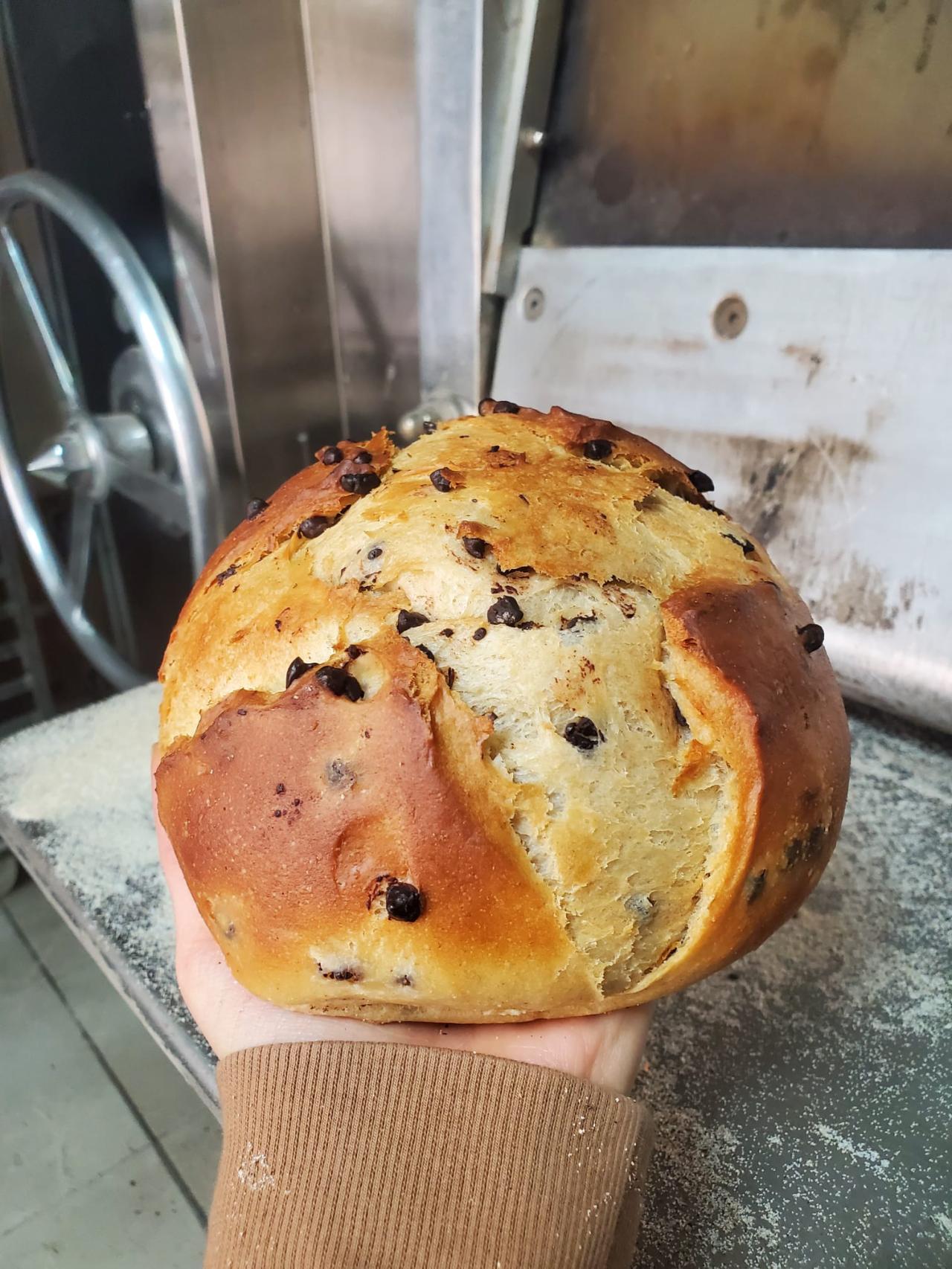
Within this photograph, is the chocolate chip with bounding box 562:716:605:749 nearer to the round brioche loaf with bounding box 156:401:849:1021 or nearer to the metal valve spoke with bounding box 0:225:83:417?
the round brioche loaf with bounding box 156:401:849:1021

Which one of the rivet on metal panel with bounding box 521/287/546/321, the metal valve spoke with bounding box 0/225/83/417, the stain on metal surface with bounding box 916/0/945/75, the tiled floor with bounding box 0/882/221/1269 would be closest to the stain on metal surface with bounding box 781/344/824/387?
the stain on metal surface with bounding box 916/0/945/75

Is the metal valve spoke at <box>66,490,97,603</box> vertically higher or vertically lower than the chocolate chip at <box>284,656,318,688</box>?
lower

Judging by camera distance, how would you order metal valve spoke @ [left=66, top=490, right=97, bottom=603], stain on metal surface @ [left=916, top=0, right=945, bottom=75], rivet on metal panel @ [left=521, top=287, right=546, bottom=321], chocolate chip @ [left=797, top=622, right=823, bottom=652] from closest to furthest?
chocolate chip @ [left=797, top=622, right=823, bottom=652] → stain on metal surface @ [left=916, top=0, right=945, bottom=75] → rivet on metal panel @ [left=521, top=287, right=546, bottom=321] → metal valve spoke @ [left=66, top=490, right=97, bottom=603]

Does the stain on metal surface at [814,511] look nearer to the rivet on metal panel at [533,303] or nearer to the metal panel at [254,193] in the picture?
the rivet on metal panel at [533,303]

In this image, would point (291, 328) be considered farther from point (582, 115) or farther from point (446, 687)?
point (446, 687)

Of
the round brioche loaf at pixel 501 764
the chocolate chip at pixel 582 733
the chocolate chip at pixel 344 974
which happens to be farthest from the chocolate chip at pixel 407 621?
the chocolate chip at pixel 344 974

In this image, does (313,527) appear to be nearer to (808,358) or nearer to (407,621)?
(407,621)

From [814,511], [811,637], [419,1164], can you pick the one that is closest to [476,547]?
[811,637]
